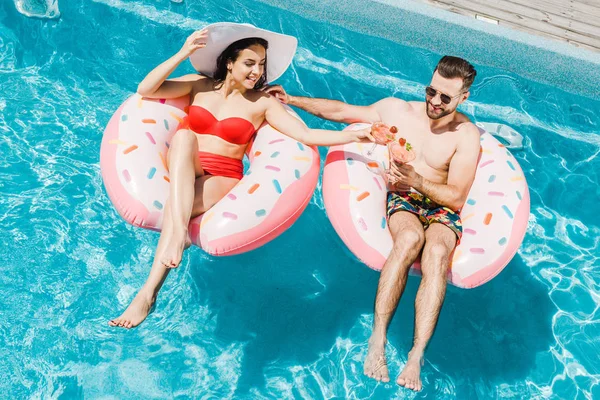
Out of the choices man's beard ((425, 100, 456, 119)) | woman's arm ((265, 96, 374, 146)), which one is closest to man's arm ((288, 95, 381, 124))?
woman's arm ((265, 96, 374, 146))

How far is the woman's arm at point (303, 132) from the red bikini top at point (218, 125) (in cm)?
15

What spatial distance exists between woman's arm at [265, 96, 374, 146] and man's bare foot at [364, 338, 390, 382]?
107cm

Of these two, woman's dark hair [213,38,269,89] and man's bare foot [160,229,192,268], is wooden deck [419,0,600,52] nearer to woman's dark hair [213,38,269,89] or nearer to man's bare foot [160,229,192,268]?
woman's dark hair [213,38,269,89]

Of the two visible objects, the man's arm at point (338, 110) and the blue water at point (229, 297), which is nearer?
the blue water at point (229, 297)

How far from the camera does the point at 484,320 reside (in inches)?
152

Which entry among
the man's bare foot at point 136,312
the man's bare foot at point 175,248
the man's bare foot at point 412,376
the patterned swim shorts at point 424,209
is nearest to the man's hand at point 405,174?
the patterned swim shorts at point 424,209

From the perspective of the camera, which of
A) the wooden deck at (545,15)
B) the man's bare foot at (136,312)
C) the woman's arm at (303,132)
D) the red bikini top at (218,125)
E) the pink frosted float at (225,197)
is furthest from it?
the wooden deck at (545,15)

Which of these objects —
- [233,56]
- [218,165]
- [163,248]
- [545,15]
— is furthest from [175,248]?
[545,15]

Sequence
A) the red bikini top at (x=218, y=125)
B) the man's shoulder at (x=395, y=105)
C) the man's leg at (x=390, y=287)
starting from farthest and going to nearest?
the man's shoulder at (x=395, y=105) < the red bikini top at (x=218, y=125) < the man's leg at (x=390, y=287)

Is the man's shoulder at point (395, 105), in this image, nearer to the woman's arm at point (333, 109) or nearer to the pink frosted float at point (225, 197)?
the woman's arm at point (333, 109)

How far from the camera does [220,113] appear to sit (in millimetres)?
3592

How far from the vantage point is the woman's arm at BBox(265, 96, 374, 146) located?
3.45 m

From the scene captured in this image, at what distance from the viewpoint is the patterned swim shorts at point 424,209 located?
3.39 meters

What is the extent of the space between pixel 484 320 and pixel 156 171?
6.89 ft
